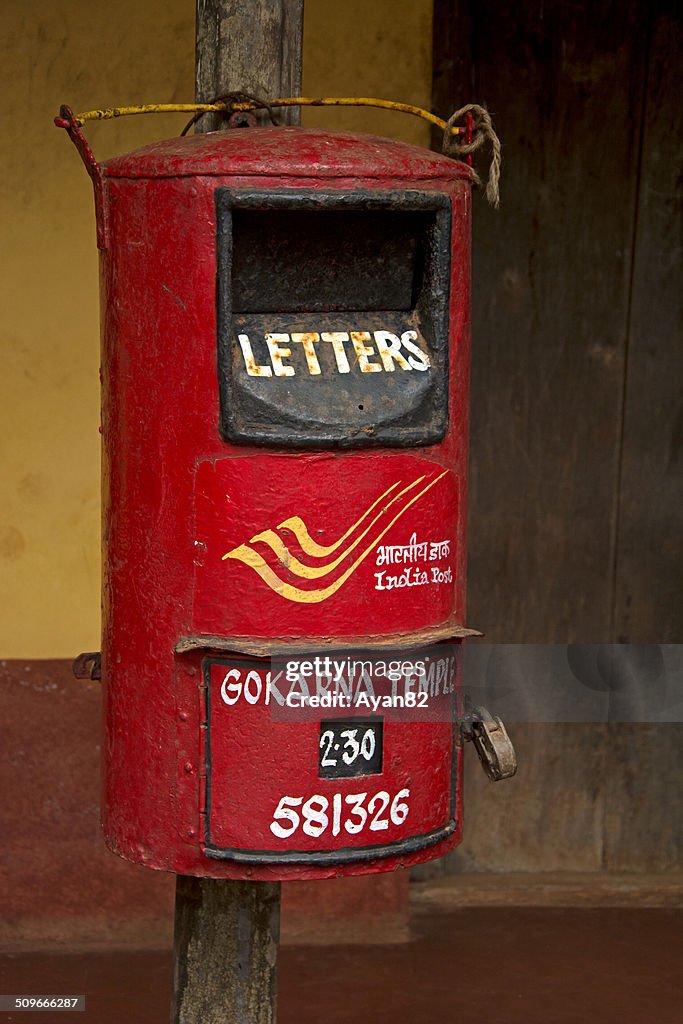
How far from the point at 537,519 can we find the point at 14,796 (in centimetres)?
171

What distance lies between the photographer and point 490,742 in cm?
275

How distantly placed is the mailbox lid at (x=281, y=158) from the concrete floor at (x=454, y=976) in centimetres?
252

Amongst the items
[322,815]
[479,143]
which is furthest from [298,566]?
[479,143]

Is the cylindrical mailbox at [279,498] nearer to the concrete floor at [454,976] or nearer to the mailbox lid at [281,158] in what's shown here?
the mailbox lid at [281,158]

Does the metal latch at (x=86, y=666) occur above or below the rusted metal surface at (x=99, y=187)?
below

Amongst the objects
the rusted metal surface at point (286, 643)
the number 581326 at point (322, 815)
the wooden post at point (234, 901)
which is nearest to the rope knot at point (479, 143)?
the wooden post at point (234, 901)

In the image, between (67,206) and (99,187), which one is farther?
(67,206)

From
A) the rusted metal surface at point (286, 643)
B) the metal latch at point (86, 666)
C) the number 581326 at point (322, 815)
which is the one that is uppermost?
the rusted metal surface at point (286, 643)

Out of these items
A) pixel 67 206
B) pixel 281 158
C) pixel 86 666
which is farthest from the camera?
pixel 67 206

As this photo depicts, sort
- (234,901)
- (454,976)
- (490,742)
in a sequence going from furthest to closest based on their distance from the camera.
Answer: (454,976) → (234,901) → (490,742)

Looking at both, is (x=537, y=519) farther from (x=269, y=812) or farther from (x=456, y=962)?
(x=269, y=812)

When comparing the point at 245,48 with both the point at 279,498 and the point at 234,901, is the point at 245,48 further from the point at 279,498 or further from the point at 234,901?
the point at 234,901

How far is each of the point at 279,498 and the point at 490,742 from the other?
623mm

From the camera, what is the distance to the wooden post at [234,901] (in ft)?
9.11
